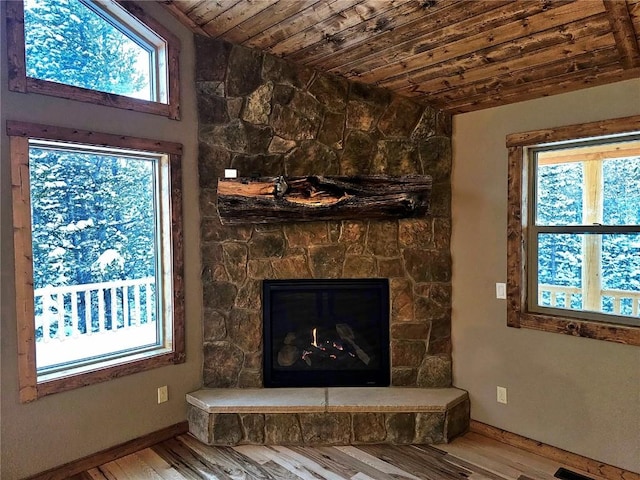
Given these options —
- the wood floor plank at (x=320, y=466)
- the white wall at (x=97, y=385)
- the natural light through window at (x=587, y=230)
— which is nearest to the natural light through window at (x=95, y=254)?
the white wall at (x=97, y=385)

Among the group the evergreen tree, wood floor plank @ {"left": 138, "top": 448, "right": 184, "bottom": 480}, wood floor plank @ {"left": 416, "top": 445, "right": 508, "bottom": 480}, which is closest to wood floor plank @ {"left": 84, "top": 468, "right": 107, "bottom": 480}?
wood floor plank @ {"left": 138, "top": 448, "right": 184, "bottom": 480}

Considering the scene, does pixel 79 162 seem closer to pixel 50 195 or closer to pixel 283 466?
pixel 50 195

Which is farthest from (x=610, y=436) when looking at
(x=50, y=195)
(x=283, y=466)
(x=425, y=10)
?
(x=50, y=195)

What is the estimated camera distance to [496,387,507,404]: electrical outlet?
2863 millimetres

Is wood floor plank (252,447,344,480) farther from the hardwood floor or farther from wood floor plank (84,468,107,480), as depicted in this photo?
wood floor plank (84,468,107,480)

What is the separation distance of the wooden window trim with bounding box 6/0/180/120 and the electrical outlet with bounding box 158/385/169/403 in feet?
6.45

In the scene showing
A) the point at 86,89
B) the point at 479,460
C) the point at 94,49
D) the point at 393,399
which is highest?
the point at 94,49

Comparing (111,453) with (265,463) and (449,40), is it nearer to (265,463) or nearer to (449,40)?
(265,463)

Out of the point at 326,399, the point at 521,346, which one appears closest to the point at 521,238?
the point at 521,346

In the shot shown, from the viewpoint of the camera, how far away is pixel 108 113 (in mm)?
2600

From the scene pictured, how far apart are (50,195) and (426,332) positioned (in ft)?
9.07

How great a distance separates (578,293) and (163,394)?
295cm

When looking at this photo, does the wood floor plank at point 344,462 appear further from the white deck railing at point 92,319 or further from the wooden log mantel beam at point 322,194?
the wooden log mantel beam at point 322,194

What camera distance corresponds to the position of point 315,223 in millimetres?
3066
